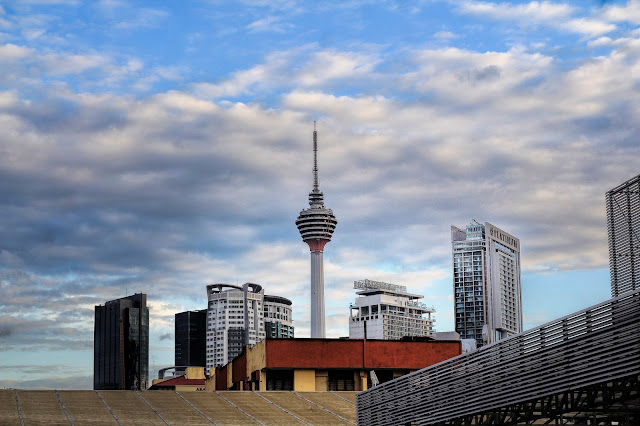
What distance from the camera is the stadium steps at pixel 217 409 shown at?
59938mm

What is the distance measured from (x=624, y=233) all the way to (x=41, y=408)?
176 feet

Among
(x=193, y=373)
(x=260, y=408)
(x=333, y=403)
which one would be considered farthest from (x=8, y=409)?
(x=193, y=373)

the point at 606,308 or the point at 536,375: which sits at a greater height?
the point at 606,308

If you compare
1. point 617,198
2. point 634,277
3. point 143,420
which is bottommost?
point 143,420

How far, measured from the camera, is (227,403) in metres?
66.1

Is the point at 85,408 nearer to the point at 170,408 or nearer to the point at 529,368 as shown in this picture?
the point at 170,408

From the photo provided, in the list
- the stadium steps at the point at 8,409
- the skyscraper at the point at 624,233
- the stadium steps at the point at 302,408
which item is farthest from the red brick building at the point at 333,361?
the stadium steps at the point at 8,409

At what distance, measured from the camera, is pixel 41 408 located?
195 feet

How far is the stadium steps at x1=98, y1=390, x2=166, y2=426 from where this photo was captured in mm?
58219

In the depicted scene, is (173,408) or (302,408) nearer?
(173,408)

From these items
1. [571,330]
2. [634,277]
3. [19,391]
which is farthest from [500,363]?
[634,277]

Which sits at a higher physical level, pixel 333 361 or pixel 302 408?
pixel 333 361

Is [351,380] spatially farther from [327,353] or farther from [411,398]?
[411,398]

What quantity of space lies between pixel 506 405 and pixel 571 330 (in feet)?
17.2
